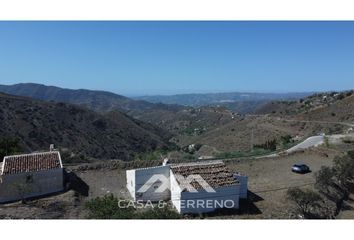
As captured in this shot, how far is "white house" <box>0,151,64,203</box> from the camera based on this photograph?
17812 millimetres

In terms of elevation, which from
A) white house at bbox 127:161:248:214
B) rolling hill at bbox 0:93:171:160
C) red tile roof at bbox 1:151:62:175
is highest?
red tile roof at bbox 1:151:62:175

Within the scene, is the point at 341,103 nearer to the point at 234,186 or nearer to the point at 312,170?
the point at 312,170

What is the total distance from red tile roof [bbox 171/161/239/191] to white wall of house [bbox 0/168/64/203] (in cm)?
549

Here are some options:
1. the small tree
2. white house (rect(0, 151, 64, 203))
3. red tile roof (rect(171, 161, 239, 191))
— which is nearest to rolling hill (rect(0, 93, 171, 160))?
white house (rect(0, 151, 64, 203))

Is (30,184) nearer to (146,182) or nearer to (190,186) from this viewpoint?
(146,182)

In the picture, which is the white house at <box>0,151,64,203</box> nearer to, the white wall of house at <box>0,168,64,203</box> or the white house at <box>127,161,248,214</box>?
the white wall of house at <box>0,168,64,203</box>

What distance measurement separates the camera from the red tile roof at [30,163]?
59.8 ft

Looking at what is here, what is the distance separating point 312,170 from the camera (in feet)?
80.5

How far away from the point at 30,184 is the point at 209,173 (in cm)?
809

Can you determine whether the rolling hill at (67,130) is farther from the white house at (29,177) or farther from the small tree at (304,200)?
the small tree at (304,200)

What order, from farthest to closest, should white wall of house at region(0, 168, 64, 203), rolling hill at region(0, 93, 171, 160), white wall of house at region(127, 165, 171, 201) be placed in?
rolling hill at region(0, 93, 171, 160) → white wall of house at region(127, 165, 171, 201) → white wall of house at region(0, 168, 64, 203)

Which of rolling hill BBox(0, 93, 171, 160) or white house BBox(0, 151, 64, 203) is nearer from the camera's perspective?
white house BBox(0, 151, 64, 203)

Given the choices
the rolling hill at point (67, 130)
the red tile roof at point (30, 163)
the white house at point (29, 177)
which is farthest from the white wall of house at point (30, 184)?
the rolling hill at point (67, 130)

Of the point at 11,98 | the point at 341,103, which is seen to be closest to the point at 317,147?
the point at 341,103
